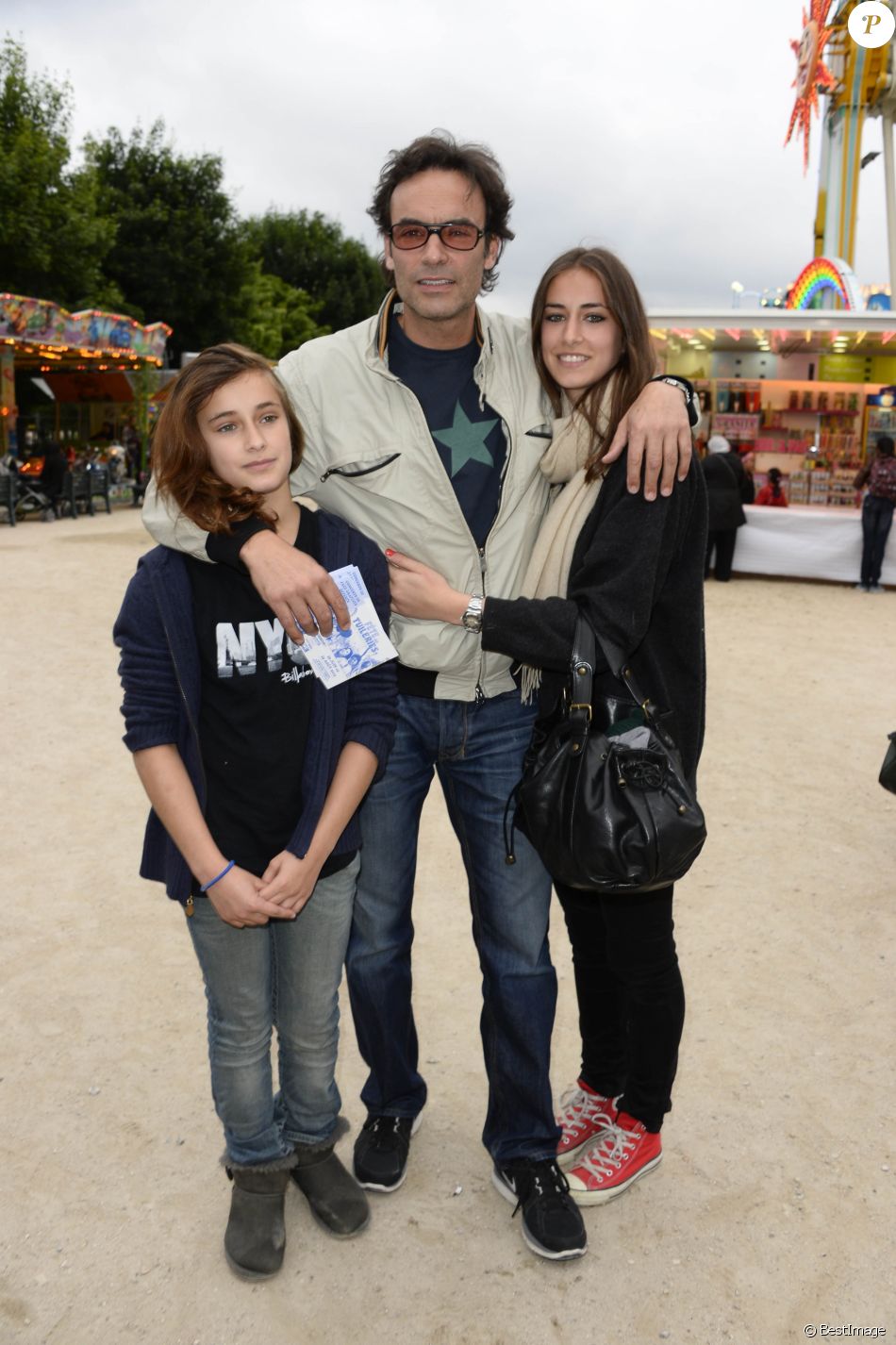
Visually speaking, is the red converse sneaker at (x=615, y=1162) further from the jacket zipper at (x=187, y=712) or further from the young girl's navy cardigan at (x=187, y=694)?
the jacket zipper at (x=187, y=712)

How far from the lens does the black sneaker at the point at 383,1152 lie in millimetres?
2496

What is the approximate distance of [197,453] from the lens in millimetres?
2086

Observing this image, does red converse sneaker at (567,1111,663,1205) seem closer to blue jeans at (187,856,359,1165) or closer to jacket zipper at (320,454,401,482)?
blue jeans at (187,856,359,1165)

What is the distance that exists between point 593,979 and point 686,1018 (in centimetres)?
84

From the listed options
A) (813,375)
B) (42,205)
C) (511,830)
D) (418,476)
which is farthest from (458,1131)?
(42,205)

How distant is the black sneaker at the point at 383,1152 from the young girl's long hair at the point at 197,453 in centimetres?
146

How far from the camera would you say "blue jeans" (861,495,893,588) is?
1169 cm

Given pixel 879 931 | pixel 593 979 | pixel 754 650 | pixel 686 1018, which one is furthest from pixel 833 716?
pixel 593 979

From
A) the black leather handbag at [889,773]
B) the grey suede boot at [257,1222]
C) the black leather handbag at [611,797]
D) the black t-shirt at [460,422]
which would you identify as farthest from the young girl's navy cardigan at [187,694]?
the black leather handbag at [889,773]

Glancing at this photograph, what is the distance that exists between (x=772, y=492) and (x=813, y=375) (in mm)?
2548

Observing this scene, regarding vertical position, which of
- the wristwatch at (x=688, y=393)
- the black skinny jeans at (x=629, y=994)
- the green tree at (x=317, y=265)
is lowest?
the black skinny jeans at (x=629, y=994)

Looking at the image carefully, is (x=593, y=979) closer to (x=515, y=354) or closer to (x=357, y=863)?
(x=357, y=863)

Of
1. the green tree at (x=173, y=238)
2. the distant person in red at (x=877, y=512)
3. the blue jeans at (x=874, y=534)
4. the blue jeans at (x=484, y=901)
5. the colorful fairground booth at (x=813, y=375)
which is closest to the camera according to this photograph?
the blue jeans at (x=484, y=901)

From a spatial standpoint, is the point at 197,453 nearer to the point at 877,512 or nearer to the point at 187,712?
the point at 187,712
